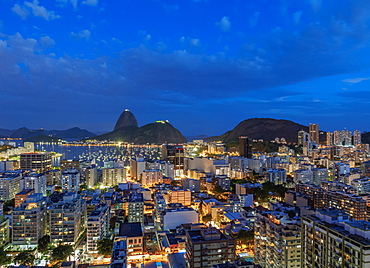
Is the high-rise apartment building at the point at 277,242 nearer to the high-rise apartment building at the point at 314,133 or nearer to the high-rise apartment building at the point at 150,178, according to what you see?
the high-rise apartment building at the point at 150,178

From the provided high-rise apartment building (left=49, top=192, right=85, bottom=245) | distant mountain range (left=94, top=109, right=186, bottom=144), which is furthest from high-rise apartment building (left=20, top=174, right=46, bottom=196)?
distant mountain range (left=94, top=109, right=186, bottom=144)

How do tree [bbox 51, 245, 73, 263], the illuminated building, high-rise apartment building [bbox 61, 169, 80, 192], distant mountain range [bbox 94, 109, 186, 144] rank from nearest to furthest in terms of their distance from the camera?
tree [bbox 51, 245, 73, 263] → the illuminated building → high-rise apartment building [bbox 61, 169, 80, 192] → distant mountain range [bbox 94, 109, 186, 144]

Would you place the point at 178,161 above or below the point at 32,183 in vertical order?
above

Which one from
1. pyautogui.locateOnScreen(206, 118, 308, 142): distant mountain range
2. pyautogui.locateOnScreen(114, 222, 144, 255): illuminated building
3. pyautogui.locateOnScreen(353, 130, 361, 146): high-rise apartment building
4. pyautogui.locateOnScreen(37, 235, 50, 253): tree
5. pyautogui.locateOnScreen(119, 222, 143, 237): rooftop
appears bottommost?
pyautogui.locateOnScreen(37, 235, 50, 253): tree

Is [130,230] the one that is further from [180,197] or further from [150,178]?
[150,178]

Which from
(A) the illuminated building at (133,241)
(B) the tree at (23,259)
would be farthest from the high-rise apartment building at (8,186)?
(A) the illuminated building at (133,241)

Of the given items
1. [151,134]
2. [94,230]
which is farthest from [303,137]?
[94,230]

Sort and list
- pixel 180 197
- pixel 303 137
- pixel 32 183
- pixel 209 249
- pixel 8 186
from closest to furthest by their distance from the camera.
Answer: pixel 209 249 < pixel 180 197 < pixel 8 186 < pixel 32 183 < pixel 303 137

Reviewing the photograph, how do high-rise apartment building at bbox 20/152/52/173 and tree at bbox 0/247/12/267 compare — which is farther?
high-rise apartment building at bbox 20/152/52/173

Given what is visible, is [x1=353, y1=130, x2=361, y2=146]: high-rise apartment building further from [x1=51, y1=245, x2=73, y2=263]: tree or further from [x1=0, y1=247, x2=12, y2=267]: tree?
[x1=0, y1=247, x2=12, y2=267]: tree
